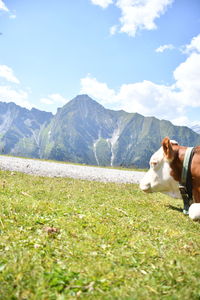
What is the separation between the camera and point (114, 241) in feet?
20.6

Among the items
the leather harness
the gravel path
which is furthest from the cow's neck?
the gravel path

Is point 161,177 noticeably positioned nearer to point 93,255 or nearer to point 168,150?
point 168,150

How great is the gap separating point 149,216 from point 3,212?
18.5 feet

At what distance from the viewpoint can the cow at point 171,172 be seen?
648cm

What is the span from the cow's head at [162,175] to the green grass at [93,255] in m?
1.40

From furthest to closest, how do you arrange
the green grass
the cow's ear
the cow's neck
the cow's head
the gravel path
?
the gravel path
the cow's head
the cow's ear
the cow's neck
the green grass

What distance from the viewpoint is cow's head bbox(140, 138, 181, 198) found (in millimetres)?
Result: 7040

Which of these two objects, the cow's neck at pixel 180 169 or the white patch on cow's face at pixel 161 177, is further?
the white patch on cow's face at pixel 161 177

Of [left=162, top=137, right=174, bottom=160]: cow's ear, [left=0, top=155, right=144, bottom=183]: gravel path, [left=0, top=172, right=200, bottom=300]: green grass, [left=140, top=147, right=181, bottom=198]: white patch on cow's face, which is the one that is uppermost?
[left=162, top=137, right=174, bottom=160]: cow's ear

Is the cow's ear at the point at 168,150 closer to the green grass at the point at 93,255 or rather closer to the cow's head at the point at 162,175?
the cow's head at the point at 162,175

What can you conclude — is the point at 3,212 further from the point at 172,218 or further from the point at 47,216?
the point at 172,218

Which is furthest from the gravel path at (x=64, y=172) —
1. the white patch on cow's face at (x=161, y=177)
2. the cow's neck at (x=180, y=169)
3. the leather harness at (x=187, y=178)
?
the leather harness at (x=187, y=178)

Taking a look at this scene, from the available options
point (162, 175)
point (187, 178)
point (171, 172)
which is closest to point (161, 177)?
point (162, 175)

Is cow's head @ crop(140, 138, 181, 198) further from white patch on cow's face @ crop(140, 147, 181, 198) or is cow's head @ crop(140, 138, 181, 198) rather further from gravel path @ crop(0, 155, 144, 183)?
gravel path @ crop(0, 155, 144, 183)
